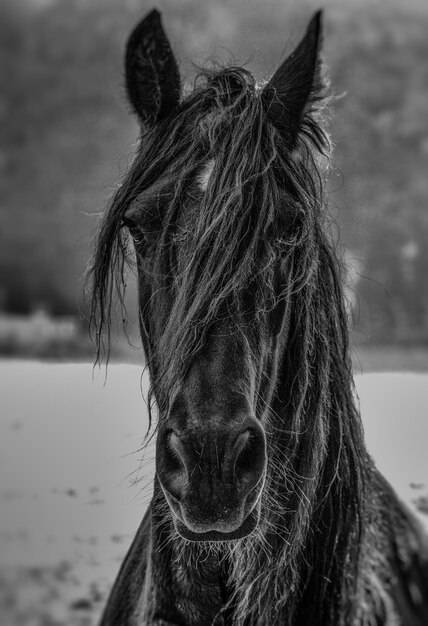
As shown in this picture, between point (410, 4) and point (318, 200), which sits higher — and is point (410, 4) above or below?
above

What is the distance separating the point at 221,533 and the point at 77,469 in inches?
74.0

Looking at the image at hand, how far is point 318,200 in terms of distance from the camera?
161 cm

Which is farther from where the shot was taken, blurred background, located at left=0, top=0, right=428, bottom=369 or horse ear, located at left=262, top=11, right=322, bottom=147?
blurred background, located at left=0, top=0, right=428, bottom=369

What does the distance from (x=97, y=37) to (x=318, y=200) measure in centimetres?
243

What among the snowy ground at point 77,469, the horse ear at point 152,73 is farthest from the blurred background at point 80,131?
the horse ear at point 152,73

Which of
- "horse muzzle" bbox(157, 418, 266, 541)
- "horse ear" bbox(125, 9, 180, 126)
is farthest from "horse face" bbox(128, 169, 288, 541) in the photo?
"horse ear" bbox(125, 9, 180, 126)

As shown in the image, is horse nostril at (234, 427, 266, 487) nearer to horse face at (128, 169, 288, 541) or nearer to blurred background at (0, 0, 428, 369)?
horse face at (128, 169, 288, 541)

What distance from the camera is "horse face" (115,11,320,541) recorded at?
1.13 m

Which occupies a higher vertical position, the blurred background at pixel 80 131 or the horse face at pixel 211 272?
the blurred background at pixel 80 131

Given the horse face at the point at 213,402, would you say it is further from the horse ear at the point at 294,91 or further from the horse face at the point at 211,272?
the horse ear at the point at 294,91

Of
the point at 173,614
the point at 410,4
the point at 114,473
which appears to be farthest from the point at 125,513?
the point at 410,4

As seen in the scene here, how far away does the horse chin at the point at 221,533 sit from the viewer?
1.17 meters

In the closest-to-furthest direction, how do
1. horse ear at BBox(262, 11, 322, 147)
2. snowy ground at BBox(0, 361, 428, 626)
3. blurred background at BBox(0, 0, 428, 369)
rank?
horse ear at BBox(262, 11, 322, 147), snowy ground at BBox(0, 361, 428, 626), blurred background at BBox(0, 0, 428, 369)

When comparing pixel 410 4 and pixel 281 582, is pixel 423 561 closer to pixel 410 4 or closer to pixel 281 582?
pixel 281 582
